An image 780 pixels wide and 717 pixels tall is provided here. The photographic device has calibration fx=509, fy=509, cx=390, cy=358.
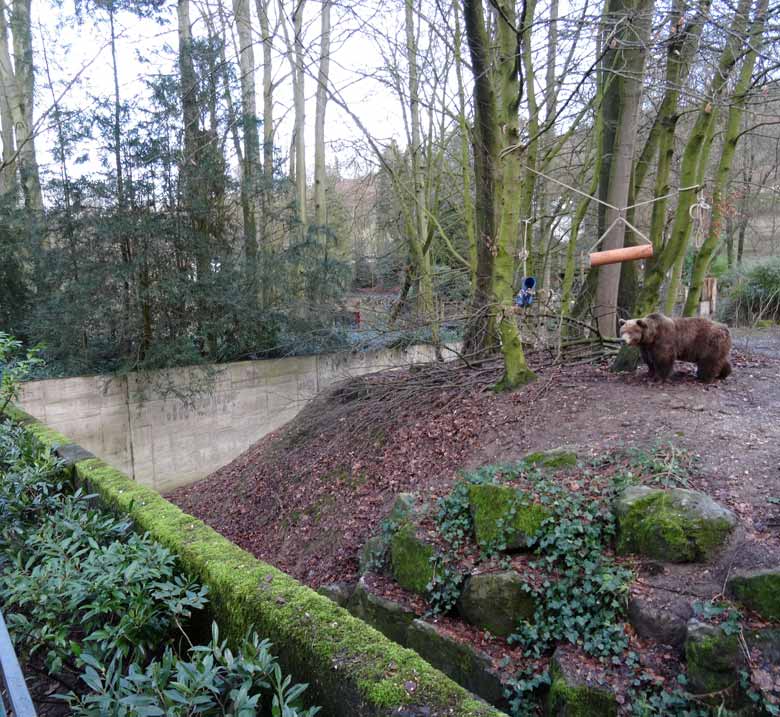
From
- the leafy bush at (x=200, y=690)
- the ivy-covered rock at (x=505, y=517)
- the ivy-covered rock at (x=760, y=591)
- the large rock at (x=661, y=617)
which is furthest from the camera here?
the ivy-covered rock at (x=505, y=517)

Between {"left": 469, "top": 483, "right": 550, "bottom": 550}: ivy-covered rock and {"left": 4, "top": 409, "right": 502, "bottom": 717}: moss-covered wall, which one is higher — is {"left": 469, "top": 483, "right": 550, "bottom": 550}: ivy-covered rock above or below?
below

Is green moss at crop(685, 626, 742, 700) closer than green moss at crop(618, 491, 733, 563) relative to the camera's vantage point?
Yes

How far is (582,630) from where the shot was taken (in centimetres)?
275

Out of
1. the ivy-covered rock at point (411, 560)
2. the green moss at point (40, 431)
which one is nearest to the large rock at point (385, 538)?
the ivy-covered rock at point (411, 560)

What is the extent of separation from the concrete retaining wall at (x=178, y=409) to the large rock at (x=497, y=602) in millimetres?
4264

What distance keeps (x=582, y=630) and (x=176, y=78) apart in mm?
9025

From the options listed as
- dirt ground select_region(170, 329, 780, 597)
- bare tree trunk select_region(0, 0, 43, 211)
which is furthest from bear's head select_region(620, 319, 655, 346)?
bare tree trunk select_region(0, 0, 43, 211)

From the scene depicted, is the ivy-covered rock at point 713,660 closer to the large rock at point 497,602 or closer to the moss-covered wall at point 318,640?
the large rock at point 497,602

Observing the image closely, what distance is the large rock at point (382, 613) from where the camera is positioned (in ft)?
10.9

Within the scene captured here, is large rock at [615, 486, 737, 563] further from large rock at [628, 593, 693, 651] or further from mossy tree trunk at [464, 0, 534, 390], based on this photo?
mossy tree trunk at [464, 0, 534, 390]

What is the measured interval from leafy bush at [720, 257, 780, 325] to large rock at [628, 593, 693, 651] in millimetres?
11392

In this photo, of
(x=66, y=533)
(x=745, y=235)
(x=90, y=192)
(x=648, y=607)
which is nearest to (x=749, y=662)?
(x=648, y=607)

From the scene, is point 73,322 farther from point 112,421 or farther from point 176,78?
point 176,78

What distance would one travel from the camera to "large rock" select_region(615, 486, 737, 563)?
9.20 feet
